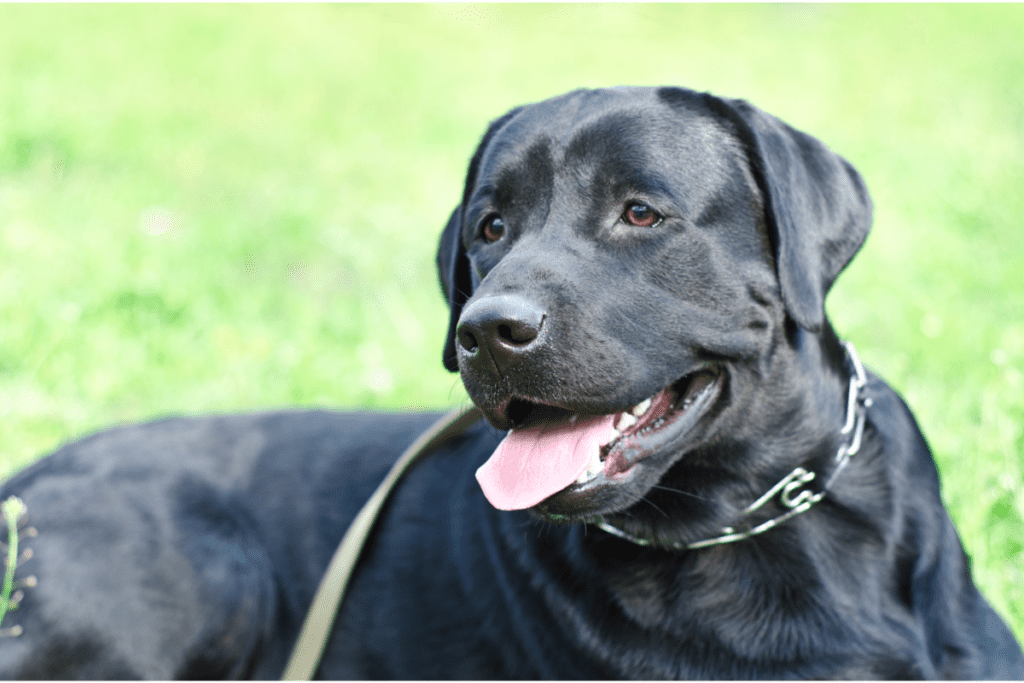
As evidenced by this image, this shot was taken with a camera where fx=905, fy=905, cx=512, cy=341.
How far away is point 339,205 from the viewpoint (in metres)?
8.23

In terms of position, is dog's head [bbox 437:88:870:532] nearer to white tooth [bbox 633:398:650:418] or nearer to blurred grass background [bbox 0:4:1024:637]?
white tooth [bbox 633:398:650:418]

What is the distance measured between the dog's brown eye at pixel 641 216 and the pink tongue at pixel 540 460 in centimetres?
53

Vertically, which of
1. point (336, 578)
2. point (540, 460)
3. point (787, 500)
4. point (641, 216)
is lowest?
point (336, 578)

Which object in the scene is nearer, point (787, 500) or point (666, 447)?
point (666, 447)

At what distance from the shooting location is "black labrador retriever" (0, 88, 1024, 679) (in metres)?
2.28

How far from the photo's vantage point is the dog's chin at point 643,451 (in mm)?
2240

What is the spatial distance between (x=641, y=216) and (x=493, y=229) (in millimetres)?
530

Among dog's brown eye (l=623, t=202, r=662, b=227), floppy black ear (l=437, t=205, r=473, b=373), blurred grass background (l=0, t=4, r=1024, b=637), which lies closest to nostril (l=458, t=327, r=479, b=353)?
dog's brown eye (l=623, t=202, r=662, b=227)

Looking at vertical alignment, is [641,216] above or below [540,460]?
above

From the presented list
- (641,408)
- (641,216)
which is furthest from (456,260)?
(641,408)

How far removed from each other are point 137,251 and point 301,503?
369 centimetres

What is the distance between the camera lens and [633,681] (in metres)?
2.46

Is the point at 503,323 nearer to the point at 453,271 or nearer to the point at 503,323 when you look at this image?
the point at 503,323

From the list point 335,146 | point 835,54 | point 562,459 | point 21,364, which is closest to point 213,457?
point 562,459
